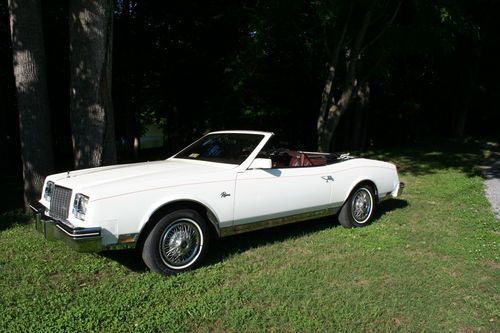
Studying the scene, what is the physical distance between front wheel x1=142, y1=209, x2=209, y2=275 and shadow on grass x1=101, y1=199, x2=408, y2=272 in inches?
11.9

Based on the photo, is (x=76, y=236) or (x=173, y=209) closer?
(x=76, y=236)

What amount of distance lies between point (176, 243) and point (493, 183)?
8.66 metres

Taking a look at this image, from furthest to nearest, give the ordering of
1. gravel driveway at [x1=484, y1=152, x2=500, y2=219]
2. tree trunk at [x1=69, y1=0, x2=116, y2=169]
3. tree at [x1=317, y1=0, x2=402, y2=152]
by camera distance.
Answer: tree at [x1=317, y1=0, x2=402, y2=152] → gravel driveway at [x1=484, y1=152, x2=500, y2=219] → tree trunk at [x1=69, y1=0, x2=116, y2=169]

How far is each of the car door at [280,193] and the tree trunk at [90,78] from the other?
311cm

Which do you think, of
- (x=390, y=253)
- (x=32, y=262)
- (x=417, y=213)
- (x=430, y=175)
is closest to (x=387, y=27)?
(x=430, y=175)

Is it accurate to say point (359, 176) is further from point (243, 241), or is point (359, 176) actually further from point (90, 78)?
point (90, 78)

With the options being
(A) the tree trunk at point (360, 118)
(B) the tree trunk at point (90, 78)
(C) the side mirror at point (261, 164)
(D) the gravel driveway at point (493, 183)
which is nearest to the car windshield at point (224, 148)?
(C) the side mirror at point (261, 164)

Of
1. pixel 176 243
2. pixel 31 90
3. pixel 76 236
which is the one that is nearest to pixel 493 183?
pixel 176 243

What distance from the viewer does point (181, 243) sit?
483 cm

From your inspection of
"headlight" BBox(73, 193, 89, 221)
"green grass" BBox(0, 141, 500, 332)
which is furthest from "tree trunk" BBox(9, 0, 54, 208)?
"headlight" BBox(73, 193, 89, 221)

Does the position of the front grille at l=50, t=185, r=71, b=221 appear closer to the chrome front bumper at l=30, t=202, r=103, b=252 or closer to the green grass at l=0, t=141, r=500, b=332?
the chrome front bumper at l=30, t=202, r=103, b=252

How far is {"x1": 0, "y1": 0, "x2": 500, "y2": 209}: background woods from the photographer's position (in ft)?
24.3

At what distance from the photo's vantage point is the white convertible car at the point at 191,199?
4395 mm

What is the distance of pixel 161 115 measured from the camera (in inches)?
757
